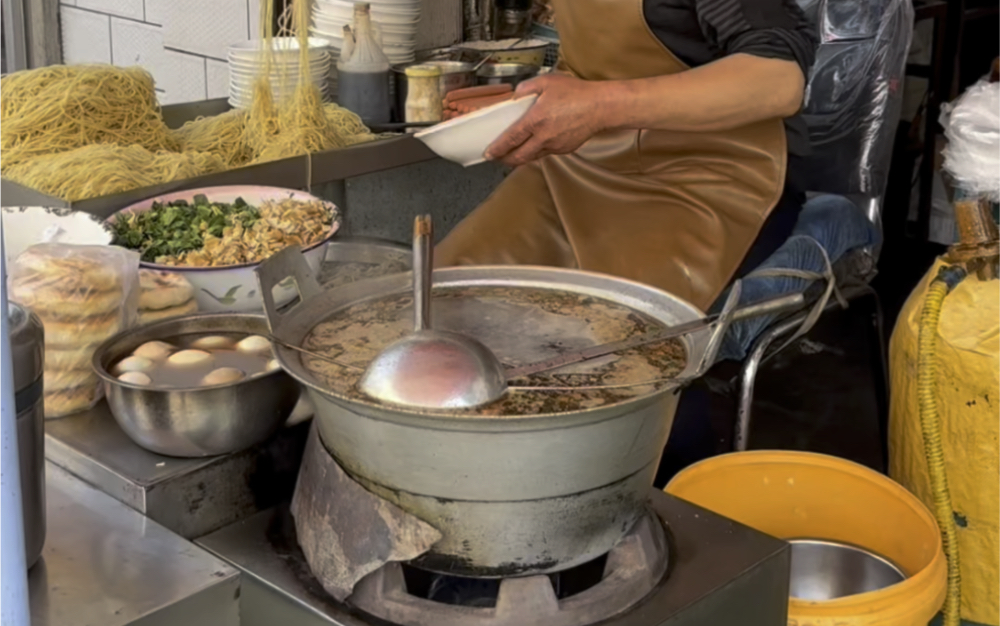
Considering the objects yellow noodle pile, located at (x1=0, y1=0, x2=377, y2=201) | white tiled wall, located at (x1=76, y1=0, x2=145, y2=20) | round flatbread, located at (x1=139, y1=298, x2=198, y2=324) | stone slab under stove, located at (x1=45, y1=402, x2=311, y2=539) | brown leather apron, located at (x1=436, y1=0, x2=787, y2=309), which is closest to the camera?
stone slab under stove, located at (x1=45, y1=402, x2=311, y2=539)

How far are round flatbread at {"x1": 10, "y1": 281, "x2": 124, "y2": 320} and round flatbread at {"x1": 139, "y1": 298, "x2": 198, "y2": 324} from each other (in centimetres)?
16

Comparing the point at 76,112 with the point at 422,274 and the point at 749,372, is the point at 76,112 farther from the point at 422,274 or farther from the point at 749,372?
the point at 422,274

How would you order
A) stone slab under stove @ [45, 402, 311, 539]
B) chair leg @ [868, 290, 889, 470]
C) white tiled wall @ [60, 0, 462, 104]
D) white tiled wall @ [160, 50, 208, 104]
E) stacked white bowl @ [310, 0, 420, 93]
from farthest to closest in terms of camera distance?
white tiled wall @ [160, 50, 208, 104]
white tiled wall @ [60, 0, 462, 104]
stacked white bowl @ [310, 0, 420, 93]
chair leg @ [868, 290, 889, 470]
stone slab under stove @ [45, 402, 311, 539]

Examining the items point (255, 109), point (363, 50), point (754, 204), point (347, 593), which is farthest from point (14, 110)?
point (347, 593)

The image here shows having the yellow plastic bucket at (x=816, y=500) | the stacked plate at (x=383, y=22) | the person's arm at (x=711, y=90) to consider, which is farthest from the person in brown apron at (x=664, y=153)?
the stacked plate at (x=383, y=22)

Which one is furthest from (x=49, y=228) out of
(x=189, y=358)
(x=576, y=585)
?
(x=576, y=585)

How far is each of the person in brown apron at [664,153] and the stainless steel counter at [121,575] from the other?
80cm

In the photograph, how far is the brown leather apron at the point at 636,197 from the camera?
2188mm

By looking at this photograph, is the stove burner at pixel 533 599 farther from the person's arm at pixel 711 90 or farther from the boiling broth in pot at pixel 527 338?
the person's arm at pixel 711 90

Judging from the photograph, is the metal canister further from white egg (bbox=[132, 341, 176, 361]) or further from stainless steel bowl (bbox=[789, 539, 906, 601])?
stainless steel bowl (bbox=[789, 539, 906, 601])

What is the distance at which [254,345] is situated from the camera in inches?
59.5

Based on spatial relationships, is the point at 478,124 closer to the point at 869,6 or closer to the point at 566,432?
the point at 566,432

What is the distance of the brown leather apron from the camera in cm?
219

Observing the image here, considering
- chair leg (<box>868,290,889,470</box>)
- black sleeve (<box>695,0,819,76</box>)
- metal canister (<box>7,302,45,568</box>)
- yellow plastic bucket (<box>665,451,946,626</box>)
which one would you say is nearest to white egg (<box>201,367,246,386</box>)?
metal canister (<box>7,302,45,568</box>)
